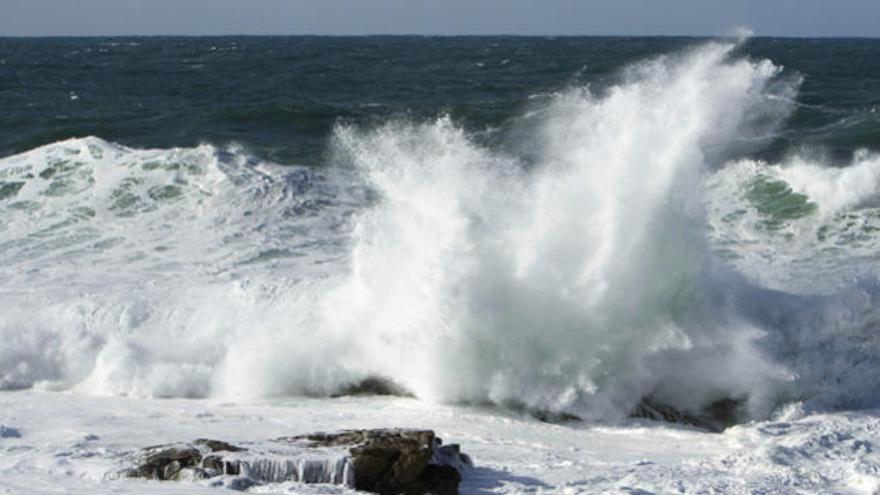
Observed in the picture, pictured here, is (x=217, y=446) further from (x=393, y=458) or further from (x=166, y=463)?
(x=393, y=458)

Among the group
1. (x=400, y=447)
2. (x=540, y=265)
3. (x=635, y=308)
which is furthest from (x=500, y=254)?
(x=400, y=447)

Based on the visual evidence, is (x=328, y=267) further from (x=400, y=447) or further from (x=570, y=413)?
(x=400, y=447)

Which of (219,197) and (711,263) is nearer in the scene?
(711,263)

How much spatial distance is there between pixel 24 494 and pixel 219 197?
949 centimetres

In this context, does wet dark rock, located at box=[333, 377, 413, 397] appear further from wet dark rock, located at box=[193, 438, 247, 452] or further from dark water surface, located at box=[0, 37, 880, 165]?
dark water surface, located at box=[0, 37, 880, 165]

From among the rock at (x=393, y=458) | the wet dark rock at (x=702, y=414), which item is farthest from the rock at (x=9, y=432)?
the wet dark rock at (x=702, y=414)

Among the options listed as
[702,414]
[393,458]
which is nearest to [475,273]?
[702,414]

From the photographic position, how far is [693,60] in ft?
39.4

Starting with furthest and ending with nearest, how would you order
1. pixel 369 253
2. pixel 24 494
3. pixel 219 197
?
pixel 219 197, pixel 369 253, pixel 24 494

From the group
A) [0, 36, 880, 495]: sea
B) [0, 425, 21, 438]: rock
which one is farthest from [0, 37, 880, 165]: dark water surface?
[0, 425, 21, 438]: rock

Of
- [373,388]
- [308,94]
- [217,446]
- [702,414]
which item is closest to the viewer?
[217,446]

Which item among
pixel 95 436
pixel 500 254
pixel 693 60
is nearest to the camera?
pixel 95 436

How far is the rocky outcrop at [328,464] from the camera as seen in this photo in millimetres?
6723

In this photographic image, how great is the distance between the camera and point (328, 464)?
22.2 feet
